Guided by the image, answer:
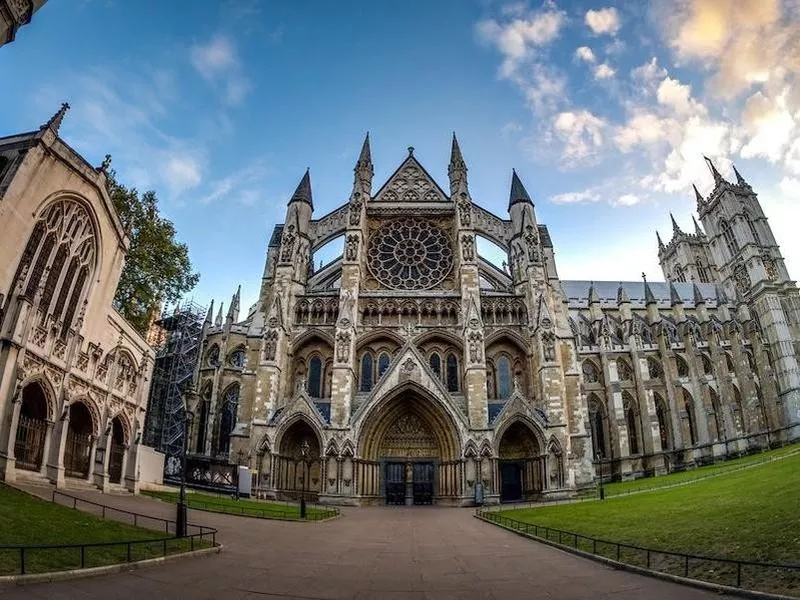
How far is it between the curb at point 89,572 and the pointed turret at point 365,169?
29.6 metres

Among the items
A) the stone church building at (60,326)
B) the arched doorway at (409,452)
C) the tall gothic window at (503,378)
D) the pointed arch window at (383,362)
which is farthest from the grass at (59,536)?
the tall gothic window at (503,378)

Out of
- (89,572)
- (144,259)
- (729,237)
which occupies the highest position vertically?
(729,237)

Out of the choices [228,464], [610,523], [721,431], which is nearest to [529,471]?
[610,523]

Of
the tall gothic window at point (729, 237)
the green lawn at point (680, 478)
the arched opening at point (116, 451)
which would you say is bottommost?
the green lawn at point (680, 478)

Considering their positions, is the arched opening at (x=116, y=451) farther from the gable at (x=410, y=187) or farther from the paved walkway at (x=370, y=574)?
the gable at (x=410, y=187)

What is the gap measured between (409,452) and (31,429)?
18.8m

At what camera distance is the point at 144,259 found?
96.6 feet

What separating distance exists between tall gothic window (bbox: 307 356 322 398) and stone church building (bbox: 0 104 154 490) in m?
10.4

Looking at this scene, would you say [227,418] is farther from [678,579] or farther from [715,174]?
[715,174]

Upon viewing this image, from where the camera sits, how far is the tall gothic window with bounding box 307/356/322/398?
30750mm

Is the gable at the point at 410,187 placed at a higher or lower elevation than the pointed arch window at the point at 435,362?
higher

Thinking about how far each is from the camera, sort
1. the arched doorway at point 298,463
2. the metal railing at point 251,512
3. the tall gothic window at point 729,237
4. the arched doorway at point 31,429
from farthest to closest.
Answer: the tall gothic window at point 729,237 < the arched doorway at point 298,463 < the metal railing at point 251,512 < the arched doorway at point 31,429

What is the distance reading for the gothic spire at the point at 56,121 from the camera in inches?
703

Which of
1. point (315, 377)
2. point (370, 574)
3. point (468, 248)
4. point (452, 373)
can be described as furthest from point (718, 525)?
point (315, 377)
